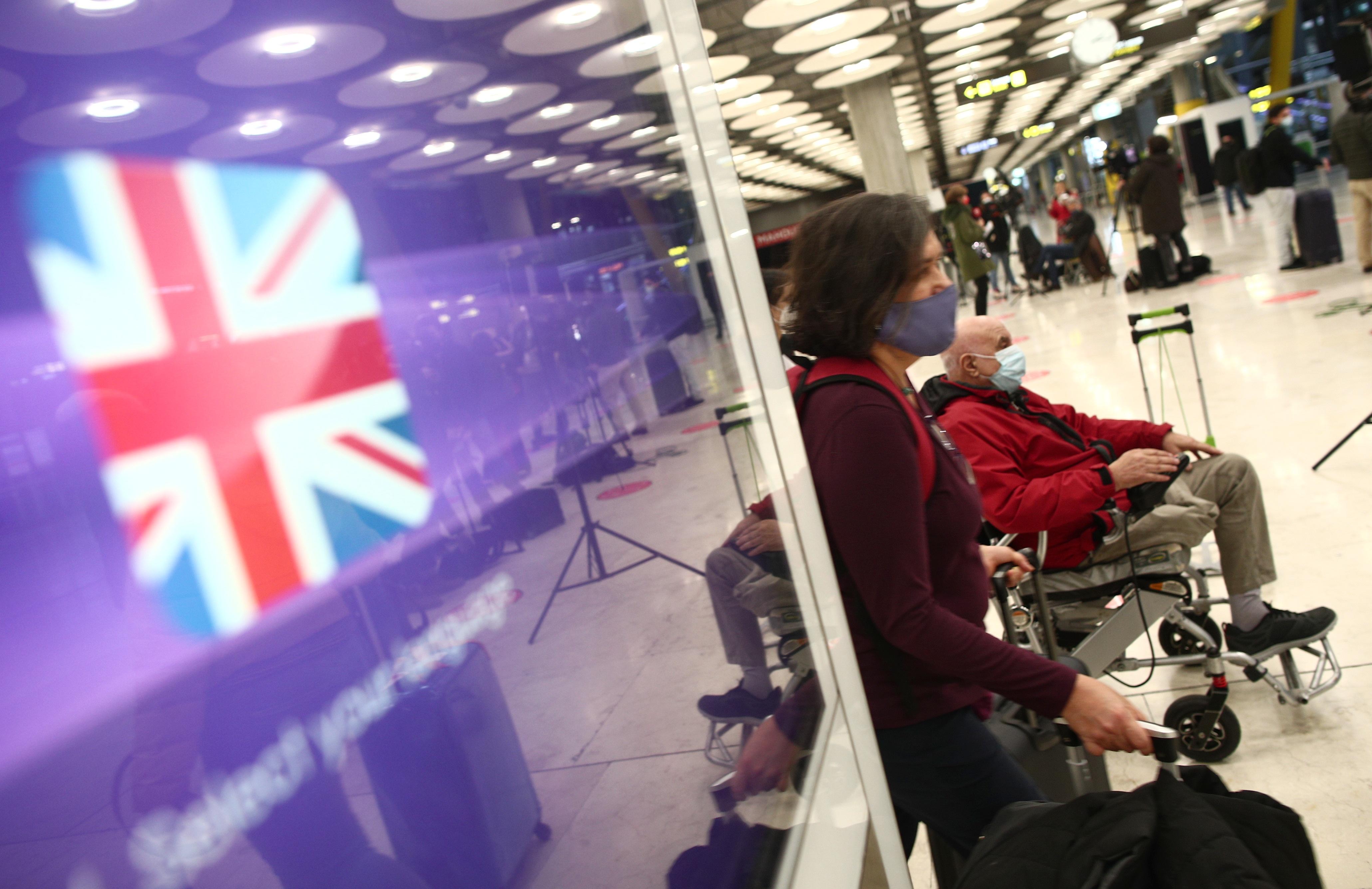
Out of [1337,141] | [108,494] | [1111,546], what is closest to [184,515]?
[108,494]

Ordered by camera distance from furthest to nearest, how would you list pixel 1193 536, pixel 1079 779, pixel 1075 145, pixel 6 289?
pixel 1075 145, pixel 1193 536, pixel 1079 779, pixel 6 289

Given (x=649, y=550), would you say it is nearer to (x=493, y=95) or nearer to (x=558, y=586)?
(x=558, y=586)

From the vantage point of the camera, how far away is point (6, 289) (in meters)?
0.32

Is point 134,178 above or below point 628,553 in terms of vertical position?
above

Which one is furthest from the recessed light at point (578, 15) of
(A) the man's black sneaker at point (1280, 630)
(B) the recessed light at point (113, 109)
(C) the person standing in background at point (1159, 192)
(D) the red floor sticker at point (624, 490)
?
(C) the person standing in background at point (1159, 192)

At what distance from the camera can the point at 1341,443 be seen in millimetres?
4066

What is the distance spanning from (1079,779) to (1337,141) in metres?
9.94

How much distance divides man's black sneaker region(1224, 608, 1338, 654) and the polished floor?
0.77 ft

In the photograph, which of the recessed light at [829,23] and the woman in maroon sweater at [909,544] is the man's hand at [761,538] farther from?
the recessed light at [829,23]

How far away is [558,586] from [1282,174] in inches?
481

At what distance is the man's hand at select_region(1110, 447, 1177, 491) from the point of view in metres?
2.36

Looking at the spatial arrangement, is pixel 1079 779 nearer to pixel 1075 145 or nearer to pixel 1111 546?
pixel 1111 546

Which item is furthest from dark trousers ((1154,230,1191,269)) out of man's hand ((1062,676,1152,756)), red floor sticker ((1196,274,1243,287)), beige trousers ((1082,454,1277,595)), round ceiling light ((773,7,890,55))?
man's hand ((1062,676,1152,756))

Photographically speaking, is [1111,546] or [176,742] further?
[1111,546]
